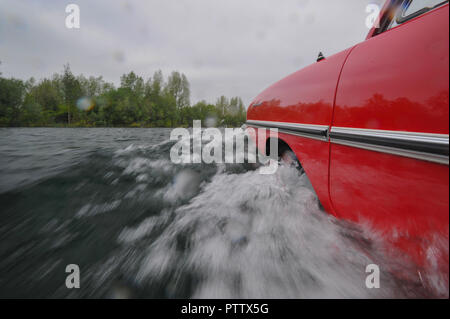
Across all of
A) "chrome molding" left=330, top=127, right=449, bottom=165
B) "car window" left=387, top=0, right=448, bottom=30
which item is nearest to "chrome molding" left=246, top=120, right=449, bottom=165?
"chrome molding" left=330, top=127, right=449, bottom=165

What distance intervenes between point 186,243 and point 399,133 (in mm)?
1308

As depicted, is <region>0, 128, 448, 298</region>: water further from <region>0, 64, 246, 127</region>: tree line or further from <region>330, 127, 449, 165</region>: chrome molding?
<region>0, 64, 246, 127</region>: tree line

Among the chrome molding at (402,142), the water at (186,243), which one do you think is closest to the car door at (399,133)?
the chrome molding at (402,142)

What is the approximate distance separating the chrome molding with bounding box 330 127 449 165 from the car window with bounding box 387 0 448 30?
88 centimetres

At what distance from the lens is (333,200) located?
43.5 inches

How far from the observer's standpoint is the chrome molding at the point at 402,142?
61cm

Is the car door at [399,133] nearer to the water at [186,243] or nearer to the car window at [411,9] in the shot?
the car window at [411,9]

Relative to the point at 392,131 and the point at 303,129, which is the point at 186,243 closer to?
the point at 303,129

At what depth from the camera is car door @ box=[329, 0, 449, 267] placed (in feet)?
2.08

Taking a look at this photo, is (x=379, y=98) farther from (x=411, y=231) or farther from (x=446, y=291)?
(x=446, y=291)

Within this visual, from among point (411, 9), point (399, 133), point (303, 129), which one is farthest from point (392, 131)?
point (411, 9)

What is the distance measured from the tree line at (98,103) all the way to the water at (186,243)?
1354 inches

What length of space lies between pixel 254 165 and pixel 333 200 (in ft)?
5.44

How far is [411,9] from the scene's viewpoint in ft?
3.76
